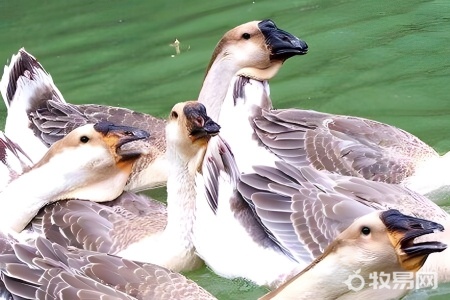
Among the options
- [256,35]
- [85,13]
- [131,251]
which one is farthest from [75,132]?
[85,13]

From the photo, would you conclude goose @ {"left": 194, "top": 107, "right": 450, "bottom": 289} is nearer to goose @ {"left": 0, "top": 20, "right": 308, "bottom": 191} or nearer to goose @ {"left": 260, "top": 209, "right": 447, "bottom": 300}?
goose @ {"left": 260, "top": 209, "right": 447, "bottom": 300}

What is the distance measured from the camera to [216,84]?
729cm

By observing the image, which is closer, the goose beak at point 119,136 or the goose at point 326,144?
the goose beak at point 119,136

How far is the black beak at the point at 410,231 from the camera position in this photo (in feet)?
16.0

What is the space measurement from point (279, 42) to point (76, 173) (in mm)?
1591

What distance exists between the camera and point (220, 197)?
6.17m

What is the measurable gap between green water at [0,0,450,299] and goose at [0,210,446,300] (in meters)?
2.64

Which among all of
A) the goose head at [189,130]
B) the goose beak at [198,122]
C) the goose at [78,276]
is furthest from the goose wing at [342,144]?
the goose at [78,276]

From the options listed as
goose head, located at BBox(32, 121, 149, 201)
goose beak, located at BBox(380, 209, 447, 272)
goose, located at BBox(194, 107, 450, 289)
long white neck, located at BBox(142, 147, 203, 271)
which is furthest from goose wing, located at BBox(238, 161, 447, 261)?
goose head, located at BBox(32, 121, 149, 201)

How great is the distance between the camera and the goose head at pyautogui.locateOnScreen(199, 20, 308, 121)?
7.18 metres

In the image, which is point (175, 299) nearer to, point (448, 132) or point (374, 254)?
point (374, 254)

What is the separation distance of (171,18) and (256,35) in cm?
308

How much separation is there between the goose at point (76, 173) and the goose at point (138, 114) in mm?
815

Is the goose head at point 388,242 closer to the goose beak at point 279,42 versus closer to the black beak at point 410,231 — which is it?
the black beak at point 410,231
